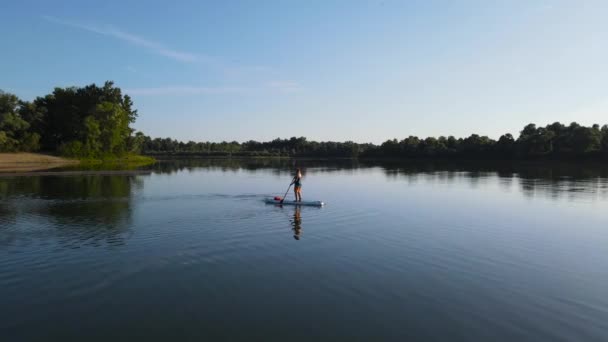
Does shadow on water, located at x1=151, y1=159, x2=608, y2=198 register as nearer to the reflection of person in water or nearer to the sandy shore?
the sandy shore

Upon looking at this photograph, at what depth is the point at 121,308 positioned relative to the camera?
8953 millimetres

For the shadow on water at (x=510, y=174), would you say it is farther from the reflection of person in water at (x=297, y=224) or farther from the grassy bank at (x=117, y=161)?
the reflection of person in water at (x=297, y=224)

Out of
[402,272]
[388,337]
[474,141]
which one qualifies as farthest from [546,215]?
[474,141]

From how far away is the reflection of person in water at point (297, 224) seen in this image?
16.8 metres

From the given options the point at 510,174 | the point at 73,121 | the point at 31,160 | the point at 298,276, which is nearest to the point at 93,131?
the point at 73,121

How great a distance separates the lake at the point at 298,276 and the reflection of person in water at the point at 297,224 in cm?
17

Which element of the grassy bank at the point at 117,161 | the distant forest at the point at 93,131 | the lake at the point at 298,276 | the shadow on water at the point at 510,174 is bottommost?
the lake at the point at 298,276

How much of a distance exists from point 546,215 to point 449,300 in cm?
1634

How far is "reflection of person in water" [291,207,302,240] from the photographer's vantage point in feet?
55.1

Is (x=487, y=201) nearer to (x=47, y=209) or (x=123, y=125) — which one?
(x=47, y=209)

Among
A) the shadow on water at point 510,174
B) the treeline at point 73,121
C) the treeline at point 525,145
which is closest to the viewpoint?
the shadow on water at point 510,174

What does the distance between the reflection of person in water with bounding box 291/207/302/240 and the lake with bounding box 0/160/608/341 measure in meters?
0.17

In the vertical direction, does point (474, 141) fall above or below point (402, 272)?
above

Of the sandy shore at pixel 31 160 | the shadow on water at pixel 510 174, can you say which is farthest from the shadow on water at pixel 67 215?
the sandy shore at pixel 31 160
